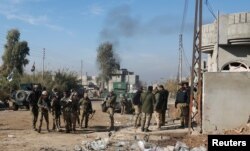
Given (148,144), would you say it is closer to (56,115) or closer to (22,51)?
(56,115)

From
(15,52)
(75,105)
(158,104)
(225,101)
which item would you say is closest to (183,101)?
(158,104)

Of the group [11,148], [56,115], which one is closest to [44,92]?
[56,115]

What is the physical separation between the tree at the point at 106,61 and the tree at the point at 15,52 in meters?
16.8

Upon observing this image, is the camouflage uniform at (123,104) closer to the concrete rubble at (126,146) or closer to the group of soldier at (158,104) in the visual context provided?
the group of soldier at (158,104)

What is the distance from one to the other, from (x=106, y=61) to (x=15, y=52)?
20139 millimetres

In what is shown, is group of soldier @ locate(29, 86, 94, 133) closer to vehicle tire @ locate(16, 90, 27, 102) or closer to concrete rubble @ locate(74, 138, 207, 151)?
concrete rubble @ locate(74, 138, 207, 151)

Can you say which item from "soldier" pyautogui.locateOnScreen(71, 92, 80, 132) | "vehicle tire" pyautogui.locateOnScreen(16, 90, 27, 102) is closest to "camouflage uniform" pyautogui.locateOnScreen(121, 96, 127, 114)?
"vehicle tire" pyautogui.locateOnScreen(16, 90, 27, 102)

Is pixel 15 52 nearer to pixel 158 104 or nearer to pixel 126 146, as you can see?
pixel 158 104

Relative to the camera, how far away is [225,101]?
1734 centimetres

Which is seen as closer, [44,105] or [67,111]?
[44,105]

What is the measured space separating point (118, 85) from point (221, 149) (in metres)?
37.0

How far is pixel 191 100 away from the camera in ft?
59.7

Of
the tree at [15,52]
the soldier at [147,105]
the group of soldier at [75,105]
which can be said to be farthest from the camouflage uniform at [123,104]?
the tree at [15,52]

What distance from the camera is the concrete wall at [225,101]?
56.5 ft
